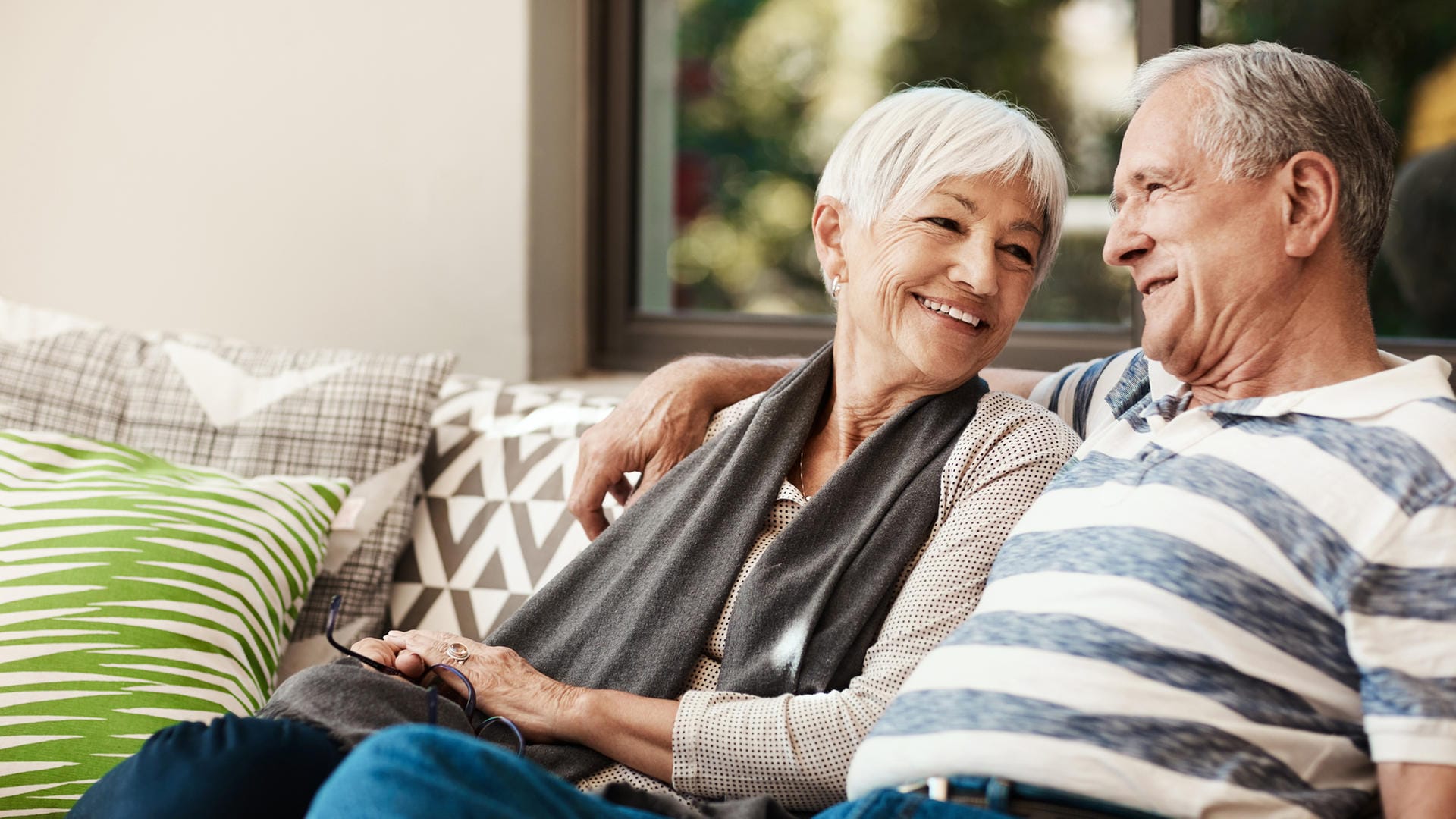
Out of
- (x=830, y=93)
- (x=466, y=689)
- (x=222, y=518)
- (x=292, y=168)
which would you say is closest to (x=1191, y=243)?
(x=466, y=689)

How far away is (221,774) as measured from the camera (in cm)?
114

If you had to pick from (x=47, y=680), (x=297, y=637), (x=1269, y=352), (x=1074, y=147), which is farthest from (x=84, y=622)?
(x=1074, y=147)

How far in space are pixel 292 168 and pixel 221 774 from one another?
1.64 metres

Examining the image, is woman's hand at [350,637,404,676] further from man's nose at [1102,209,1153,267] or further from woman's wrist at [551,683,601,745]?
man's nose at [1102,209,1153,267]

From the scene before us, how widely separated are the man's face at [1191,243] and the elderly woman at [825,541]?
18 cm

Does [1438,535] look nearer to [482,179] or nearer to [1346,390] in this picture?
[1346,390]

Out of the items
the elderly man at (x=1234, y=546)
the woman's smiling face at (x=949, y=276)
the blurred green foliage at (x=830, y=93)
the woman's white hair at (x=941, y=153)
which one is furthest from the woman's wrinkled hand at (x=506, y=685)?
the blurred green foliage at (x=830, y=93)

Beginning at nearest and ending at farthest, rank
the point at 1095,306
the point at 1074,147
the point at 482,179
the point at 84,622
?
1. the point at 84,622
2. the point at 482,179
3. the point at 1095,306
4. the point at 1074,147

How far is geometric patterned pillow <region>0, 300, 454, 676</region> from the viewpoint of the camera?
1890 millimetres

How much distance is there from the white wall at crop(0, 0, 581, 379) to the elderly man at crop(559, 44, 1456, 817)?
1.39 meters

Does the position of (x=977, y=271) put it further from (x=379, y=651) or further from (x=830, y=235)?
(x=379, y=651)

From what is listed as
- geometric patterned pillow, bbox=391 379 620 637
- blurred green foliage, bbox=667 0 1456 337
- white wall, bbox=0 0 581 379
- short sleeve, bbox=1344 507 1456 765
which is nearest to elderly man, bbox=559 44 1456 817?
short sleeve, bbox=1344 507 1456 765

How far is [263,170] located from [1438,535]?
7.25ft

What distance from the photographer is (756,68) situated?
341 centimetres
